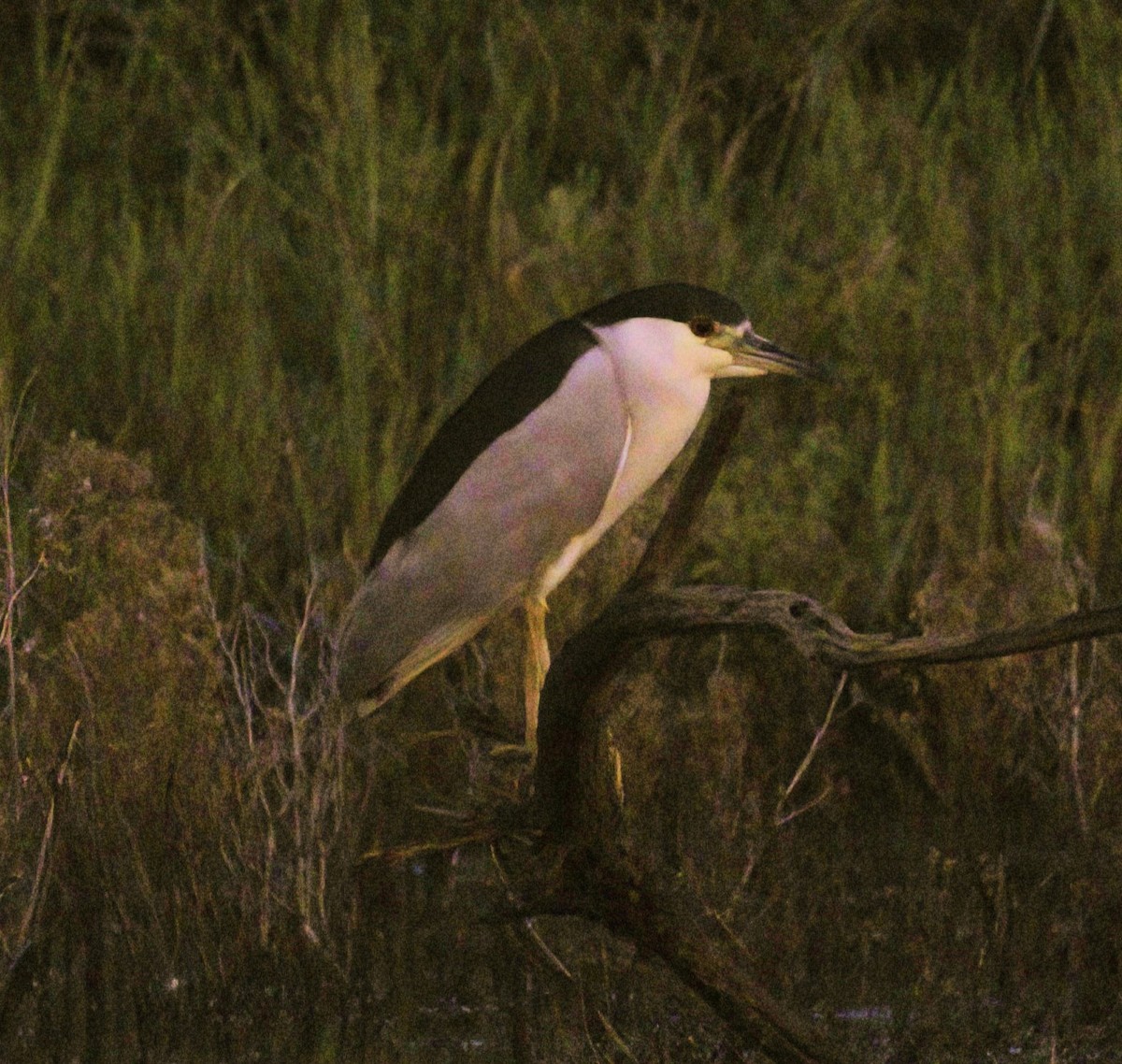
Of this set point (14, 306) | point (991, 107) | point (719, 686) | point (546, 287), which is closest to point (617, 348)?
point (719, 686)

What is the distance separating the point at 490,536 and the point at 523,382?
0.28 m

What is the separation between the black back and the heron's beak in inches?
1.6

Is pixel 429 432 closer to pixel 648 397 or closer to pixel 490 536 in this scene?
pixel 490 536

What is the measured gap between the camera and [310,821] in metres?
3.65

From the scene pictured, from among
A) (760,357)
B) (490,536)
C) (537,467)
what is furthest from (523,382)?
(760,357)

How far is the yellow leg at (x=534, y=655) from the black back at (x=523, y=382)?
0.81ft

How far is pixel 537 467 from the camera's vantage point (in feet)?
13.5

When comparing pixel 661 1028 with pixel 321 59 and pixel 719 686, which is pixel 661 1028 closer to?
pixel 719 686

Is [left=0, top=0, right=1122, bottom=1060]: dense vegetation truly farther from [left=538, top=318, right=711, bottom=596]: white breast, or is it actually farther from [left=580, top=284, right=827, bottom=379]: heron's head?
[left=580, top=284, right=827, bottom=379]: heron's head

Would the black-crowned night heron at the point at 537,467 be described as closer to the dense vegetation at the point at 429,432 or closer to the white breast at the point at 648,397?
the white breast at the point at 648,397

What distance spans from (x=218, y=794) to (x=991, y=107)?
355cm

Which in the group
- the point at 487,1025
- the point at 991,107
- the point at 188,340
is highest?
the point at 991,107

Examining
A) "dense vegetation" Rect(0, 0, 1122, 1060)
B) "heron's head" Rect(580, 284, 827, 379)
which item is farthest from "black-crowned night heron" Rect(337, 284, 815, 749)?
"dense vegetation" Rect(0, 0, 1122, 1060)

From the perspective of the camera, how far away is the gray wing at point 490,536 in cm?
405
